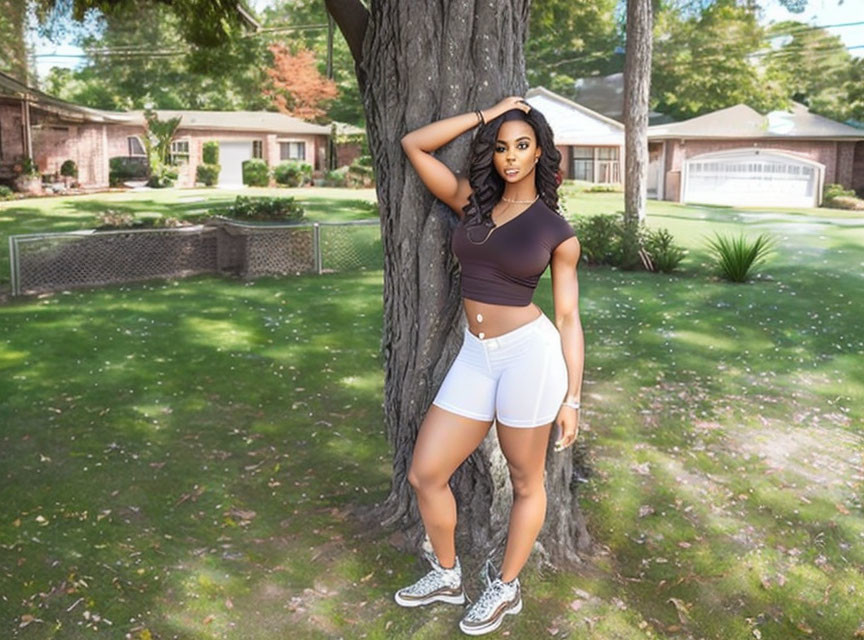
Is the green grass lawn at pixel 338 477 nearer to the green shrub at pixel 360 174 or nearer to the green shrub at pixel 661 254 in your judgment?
the green shrub at pixel 661 254

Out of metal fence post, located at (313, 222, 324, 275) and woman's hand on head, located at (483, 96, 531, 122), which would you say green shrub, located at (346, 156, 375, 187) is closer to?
metal fence post, located at (313, 222, 324, 275)

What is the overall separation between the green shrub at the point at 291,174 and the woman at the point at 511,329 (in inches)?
1302

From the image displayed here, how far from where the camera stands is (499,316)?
3.54 meters

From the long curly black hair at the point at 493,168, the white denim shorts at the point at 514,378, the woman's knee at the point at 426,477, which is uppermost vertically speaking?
the long curly black hair at the point at 493,168

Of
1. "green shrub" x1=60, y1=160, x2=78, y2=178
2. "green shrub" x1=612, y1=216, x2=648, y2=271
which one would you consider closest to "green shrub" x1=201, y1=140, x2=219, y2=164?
"green shrub" x1=60, y1=160, x2=78, y2=178

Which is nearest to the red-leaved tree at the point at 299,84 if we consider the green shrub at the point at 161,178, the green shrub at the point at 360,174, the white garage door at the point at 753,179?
the green shrub at the point at 360,174

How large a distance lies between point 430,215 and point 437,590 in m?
1.71

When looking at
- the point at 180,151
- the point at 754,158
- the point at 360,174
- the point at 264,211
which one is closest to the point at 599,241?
the point at 264,211

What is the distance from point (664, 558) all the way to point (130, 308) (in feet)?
27.2

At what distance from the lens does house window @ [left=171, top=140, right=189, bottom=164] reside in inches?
1479

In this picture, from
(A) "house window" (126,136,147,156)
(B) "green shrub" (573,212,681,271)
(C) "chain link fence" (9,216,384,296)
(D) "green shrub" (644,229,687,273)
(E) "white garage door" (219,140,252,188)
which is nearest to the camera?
(C) "chain link fence" (9,216,384,296)

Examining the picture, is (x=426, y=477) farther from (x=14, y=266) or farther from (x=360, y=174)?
(x=360, y=174)

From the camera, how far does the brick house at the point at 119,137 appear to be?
29.5m

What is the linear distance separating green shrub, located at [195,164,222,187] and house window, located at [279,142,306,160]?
4.36 m
